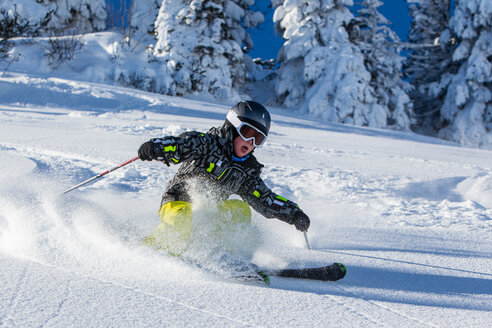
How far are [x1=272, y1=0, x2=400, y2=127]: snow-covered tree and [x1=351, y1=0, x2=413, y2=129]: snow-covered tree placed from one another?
2.13ft

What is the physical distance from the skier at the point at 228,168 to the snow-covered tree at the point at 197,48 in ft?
44.0

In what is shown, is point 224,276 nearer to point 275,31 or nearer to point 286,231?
point 286,231

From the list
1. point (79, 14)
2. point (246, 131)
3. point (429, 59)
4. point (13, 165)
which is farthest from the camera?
point (79, 14)

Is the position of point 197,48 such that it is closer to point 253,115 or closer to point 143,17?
point 143,17

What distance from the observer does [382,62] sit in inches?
717

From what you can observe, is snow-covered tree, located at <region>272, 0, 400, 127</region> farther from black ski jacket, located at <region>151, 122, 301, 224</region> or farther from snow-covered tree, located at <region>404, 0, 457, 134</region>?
black ski jacket, located at <region>151, 122, 301, 224</region>

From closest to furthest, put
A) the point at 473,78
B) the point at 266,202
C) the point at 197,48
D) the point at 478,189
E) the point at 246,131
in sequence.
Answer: the point at 246,131, the point at 266,202, the point at 478,189, the point at 197,48, the point at 473,78

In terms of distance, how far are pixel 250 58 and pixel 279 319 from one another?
22.1m

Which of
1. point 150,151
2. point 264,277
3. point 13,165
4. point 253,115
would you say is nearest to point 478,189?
point 253,115

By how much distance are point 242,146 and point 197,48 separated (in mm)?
14752

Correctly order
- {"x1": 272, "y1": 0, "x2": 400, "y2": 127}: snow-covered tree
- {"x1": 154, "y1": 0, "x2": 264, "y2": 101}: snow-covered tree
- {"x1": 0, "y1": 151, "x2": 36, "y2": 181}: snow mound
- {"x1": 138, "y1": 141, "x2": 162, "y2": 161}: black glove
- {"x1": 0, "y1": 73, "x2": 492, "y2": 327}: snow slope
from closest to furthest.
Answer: {"x1": 0, "y1": 73, "x2": 492, "y2": 327}: snow slope
{"x1": 138, "y1": 141, "x2": 162, "y2": 161}: black glove
{"x1": 0, "y1": 151, "x2": 36, "y2": 181}: snow mound
{"x1": 272, "y1": 0, "x2": 400, "y2": 127}: snow-covered tree
{"x1": 154, "y1": 0, "x2": 264, "y2": 101}: snow-covered tree

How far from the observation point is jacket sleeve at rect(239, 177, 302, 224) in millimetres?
3115

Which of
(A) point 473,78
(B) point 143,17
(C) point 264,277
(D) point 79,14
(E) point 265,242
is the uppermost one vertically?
(B) point 143,17

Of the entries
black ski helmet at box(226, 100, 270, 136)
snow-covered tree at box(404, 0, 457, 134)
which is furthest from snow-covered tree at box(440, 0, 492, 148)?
black ski helmet at box(226, 100, 270, 136)
